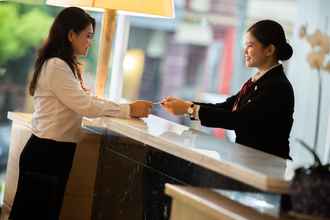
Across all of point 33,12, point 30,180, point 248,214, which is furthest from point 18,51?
point 248,214

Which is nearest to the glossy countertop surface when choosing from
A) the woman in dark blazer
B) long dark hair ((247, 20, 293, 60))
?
the woman in dark blazer

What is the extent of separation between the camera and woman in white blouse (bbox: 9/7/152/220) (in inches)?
137

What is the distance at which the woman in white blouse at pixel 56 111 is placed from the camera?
3.47 meters

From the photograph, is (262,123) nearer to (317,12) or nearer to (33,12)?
(317,12)

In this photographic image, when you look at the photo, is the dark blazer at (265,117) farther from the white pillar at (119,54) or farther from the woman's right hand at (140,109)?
the white pillar at (119,54)

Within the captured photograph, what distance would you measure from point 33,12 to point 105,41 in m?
1.00

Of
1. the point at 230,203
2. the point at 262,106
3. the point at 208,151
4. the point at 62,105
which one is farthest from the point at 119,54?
the point at 230,203

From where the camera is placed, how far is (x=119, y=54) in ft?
18.7

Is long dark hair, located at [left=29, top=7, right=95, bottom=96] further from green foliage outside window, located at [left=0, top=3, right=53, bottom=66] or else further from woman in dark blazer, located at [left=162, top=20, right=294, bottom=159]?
green foliage outside window, located at [left=0, top=3, right=53, bottom=66]

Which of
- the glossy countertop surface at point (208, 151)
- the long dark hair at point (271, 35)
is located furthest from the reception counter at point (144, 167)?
the long dark hair at point (271, 35)

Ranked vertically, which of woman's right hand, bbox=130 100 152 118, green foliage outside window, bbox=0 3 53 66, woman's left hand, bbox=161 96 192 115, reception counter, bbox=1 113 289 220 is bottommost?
reception counter, bbox=1 113 289 220

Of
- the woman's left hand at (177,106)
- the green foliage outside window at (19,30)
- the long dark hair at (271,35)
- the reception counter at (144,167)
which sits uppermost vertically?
the long dark hair at (271,35)

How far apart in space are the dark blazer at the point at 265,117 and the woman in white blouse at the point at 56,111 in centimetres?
52

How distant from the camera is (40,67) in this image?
11.6 ft
